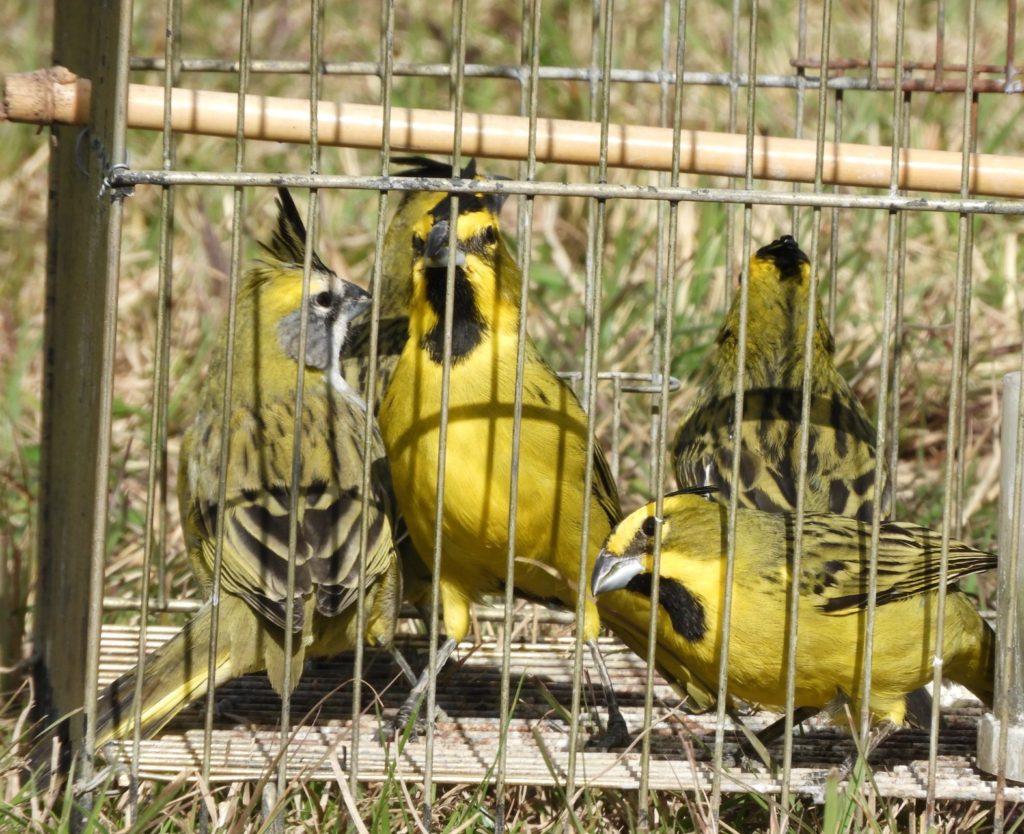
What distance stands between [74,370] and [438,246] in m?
0.99

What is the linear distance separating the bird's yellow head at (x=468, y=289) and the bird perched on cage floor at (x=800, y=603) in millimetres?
680

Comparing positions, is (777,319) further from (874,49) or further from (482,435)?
(482,435)

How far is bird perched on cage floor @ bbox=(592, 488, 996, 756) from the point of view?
3.71 metres

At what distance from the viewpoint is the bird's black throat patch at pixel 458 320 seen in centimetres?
407

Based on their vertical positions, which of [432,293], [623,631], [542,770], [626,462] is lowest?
[542,770]

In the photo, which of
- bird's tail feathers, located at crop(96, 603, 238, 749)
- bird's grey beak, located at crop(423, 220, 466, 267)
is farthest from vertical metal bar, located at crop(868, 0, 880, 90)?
bird's tail feathers, located at crop(96, 603, 238, 749)

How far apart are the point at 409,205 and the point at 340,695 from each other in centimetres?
195

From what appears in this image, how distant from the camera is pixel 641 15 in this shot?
8852 millimetres

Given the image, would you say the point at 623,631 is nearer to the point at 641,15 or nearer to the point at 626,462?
the point at 626,462

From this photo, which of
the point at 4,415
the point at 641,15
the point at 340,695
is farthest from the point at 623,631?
the point at 641,15

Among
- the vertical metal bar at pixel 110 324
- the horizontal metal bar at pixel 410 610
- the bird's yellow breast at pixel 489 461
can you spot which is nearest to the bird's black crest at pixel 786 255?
the bird's yellow breast at pixel 489 461

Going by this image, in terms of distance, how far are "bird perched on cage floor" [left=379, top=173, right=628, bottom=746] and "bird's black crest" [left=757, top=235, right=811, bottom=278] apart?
1.13 meters

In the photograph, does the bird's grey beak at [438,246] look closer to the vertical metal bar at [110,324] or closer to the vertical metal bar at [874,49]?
the vertical metal bar at [110,324]

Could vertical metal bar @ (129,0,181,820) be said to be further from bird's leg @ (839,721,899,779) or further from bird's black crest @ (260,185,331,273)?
bird's leg @ (839,721,899,779)
